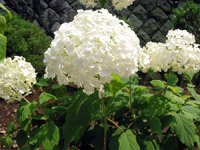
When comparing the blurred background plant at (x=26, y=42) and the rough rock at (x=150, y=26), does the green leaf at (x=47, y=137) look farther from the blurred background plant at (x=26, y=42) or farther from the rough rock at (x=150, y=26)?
the rough rock at (x=150, y=26)

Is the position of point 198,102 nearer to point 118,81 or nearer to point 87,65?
point 118,81

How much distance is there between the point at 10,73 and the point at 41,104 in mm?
260

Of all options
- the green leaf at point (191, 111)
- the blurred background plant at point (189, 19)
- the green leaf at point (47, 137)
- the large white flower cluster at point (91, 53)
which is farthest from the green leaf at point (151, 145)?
the blurred background plant at point (189, 19)

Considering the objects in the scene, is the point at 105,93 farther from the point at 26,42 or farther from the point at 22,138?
the point at 26,42

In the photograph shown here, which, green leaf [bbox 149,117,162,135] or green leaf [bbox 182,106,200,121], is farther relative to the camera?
green leaf [bbox 182,106,200,121]

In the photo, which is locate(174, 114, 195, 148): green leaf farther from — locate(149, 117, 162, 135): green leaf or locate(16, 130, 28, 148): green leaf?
locate(16, 130, 28, 148): green leaf

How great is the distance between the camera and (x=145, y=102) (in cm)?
283

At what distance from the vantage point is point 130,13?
9203 mm

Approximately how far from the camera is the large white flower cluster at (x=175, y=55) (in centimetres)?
309

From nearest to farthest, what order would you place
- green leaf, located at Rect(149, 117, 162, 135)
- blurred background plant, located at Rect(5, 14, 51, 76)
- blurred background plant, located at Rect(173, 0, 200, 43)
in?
green leaf, located at Rect(149, 117, 162, 135) < blurred background plant, located at Rect(5, 14, 51, 76) < blurred background plant, located at Rect(173, 0, 200, 43)

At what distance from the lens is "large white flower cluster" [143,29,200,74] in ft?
10.2

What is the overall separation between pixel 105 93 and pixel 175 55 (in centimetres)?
62

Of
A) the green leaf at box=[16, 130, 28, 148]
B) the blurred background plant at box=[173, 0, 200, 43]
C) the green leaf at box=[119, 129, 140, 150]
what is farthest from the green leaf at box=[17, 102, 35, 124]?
the blurred background plant at box=[173, 0, 200, 43]

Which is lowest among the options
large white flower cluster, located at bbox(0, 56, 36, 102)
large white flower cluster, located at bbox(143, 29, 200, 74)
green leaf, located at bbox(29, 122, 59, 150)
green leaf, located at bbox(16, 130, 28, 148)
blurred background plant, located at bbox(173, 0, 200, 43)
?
green leaf, located at bbox(29, 122, 59, 150)
